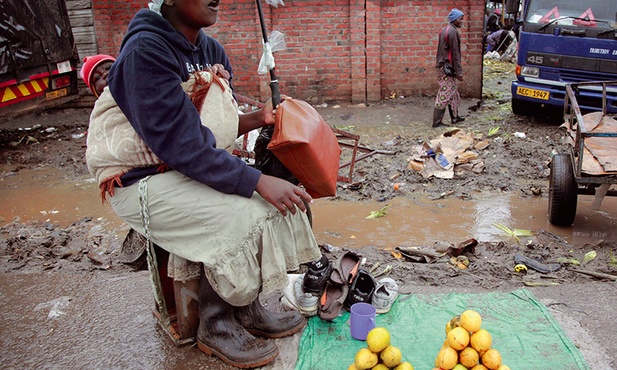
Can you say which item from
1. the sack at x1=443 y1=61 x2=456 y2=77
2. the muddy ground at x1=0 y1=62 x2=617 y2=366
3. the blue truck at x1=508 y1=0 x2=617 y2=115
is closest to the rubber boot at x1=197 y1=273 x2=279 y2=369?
the muddy ground at x1=0 y1=62 x2=617 y2=366

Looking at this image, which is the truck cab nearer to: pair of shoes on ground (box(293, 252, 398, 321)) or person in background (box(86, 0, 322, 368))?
person in background (box(86, 0, 322, 368))

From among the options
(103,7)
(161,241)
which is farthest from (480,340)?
(103,7)

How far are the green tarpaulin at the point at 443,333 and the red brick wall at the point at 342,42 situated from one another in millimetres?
7999

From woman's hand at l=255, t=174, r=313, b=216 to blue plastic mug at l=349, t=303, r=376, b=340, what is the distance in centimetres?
69

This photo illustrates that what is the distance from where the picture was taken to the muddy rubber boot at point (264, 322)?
2809 millimetres

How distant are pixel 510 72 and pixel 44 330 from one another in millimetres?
14137

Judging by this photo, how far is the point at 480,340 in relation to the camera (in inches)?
92.0

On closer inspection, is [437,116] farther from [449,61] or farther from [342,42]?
[342,42]

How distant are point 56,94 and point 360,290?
23.3 feet

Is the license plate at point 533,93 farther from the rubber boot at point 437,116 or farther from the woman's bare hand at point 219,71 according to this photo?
the woman's bare hand at point 219,71

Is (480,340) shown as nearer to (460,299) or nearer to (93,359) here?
(460,299)

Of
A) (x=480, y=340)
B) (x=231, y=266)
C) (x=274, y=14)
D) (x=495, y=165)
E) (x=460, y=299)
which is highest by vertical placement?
(x=274, y=14)

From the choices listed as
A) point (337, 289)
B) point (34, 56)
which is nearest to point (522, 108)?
point (337, 289)

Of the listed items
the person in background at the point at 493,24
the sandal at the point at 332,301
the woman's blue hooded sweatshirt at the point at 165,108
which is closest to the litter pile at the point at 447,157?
the sandal at the point at 332,301
